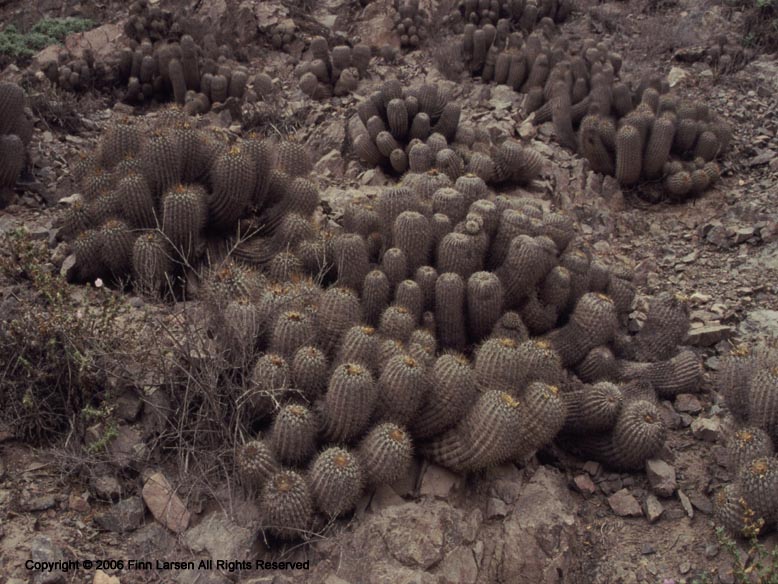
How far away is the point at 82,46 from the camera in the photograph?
9031 mm

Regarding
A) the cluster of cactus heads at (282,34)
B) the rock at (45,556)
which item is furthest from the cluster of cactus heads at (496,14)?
the rock at (45,556)

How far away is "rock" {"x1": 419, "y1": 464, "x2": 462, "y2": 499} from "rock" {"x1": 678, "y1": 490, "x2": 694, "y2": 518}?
124 centimetres

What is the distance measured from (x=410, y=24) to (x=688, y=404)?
21.9 feet

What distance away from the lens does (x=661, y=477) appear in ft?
14.0

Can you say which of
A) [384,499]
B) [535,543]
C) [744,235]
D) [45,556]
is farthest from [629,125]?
[45,556]

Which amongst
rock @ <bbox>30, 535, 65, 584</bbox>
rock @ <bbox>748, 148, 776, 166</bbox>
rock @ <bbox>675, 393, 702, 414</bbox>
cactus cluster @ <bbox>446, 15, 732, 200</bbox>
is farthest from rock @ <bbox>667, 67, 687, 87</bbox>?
rock @ <bbox>30, 535, 65, 584</bbox>

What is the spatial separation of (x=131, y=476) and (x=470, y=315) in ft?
7.16

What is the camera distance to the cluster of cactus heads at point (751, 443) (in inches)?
146

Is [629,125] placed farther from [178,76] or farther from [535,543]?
[178,76]

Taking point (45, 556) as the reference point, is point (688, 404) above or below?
below

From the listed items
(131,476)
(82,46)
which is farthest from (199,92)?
(131,476)

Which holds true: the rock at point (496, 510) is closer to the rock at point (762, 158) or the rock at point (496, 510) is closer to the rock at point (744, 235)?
the rock at point (744, 235)

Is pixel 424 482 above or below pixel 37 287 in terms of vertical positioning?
below

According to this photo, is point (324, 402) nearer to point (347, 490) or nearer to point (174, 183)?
point (347, 490)
